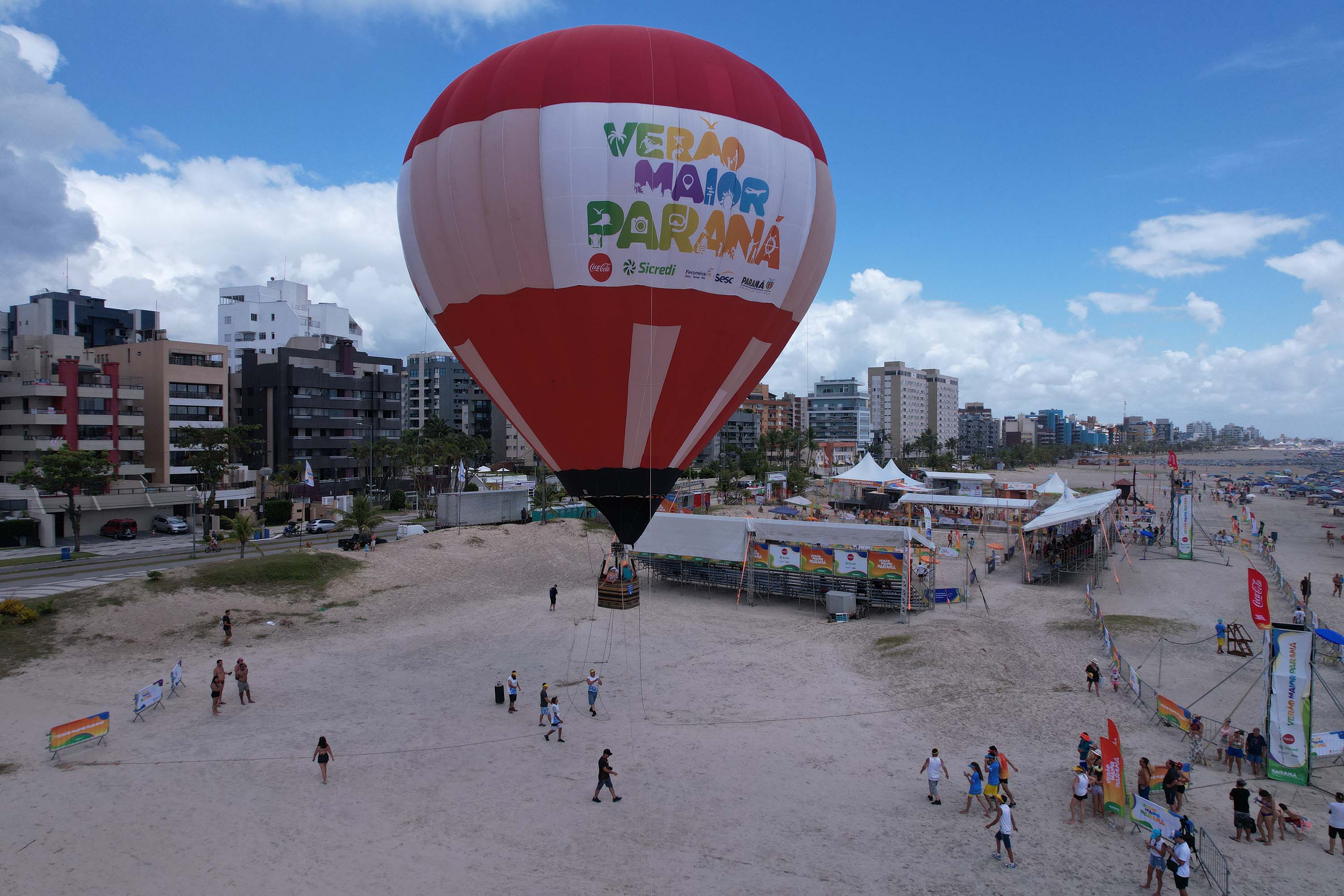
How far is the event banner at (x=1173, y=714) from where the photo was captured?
16.0 metres

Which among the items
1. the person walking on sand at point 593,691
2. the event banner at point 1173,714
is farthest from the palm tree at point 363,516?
the event banner at point 1173,714

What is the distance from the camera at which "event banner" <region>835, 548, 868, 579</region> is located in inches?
1110

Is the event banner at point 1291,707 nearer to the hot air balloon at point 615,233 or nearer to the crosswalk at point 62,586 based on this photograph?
the hot air balloon at point 615,233

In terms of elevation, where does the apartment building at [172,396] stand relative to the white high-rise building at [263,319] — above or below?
below

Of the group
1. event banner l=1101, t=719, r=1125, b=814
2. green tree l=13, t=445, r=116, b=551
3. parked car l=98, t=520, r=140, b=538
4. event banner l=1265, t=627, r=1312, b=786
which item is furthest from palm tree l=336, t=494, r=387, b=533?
event banner l=1265, t=627, r=1312, b=786

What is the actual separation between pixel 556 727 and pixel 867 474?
163 ft

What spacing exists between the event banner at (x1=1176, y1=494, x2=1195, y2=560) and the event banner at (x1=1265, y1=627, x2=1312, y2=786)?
29.8 meters

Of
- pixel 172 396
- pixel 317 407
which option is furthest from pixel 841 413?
pixel 172 396

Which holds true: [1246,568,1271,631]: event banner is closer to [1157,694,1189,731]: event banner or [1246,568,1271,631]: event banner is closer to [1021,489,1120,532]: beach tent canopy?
[1157,694,1189,731]: event banner

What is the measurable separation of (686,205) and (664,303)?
210 centimetres

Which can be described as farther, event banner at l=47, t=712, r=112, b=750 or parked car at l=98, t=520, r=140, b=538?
parked car at l=98, t=520, r=140, b=538

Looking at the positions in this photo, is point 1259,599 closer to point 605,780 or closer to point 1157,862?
point 1157,862

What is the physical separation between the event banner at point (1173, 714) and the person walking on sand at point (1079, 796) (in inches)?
178

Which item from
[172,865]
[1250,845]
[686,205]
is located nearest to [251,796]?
[172,865]
